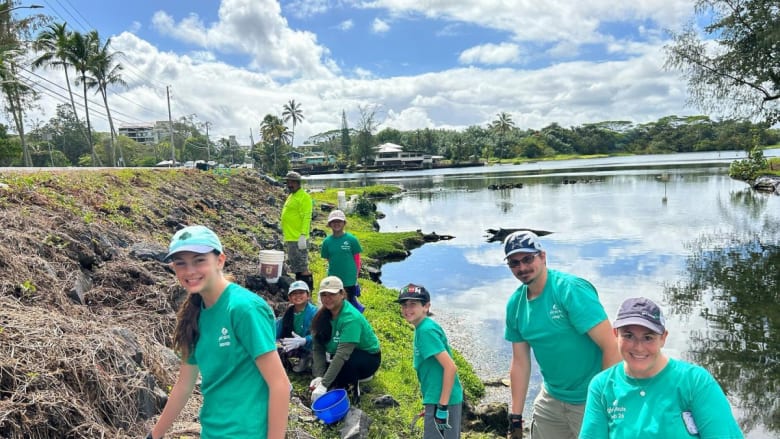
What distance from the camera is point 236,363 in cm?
227

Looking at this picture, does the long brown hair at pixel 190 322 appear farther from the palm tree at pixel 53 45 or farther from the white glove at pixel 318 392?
the palm tree at pixel 53 45

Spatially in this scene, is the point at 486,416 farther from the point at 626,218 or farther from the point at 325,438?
the point at 626,218

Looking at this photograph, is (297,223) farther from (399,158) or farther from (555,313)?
(399,158)

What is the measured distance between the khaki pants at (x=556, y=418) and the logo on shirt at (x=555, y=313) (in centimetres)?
66

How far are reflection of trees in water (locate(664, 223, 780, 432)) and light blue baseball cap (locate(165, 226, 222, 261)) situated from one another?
8.62 meters

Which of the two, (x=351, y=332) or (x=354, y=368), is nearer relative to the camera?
(x=351, y=332)

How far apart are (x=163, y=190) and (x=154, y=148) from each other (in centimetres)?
10380

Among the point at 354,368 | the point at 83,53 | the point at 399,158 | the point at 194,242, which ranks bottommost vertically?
the point at 354,368

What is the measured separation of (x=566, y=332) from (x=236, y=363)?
87.5 inches

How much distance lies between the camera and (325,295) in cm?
538

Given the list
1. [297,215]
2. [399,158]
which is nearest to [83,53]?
[297,215]

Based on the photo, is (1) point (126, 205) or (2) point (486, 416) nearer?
(2) point (486, 416)

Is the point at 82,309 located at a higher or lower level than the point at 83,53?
lower

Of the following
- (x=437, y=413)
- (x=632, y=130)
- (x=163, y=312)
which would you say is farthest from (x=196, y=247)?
(x=632, y=130)
